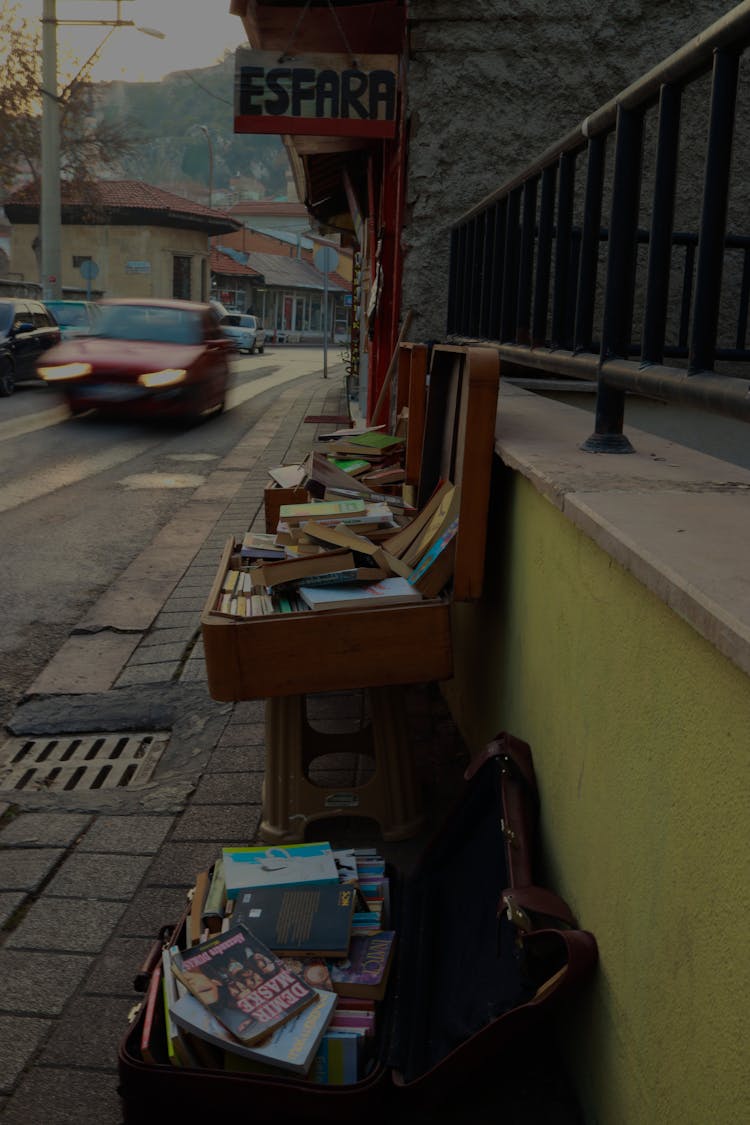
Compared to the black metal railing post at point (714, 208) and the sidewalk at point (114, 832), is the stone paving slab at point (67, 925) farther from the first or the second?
the black metal railing post at point (714, 208)

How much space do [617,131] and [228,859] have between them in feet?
6.42

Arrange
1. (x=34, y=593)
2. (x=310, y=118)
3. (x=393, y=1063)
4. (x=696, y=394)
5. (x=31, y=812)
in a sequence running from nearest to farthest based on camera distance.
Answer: (x=696, y=394) < (x=393, y=1063) < (x=31, y=812) < (x=34, y=593) < (x=310, y=118)

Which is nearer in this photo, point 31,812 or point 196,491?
point 31,812

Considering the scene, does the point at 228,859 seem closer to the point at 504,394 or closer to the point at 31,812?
the point at 31,812

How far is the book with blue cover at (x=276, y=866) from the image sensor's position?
104 inches

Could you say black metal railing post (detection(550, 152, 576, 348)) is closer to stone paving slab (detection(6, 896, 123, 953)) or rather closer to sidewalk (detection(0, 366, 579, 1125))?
sidewalk (detection(0, 366, 579, 1125))

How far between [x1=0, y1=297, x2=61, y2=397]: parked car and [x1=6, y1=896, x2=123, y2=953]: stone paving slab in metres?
18.1

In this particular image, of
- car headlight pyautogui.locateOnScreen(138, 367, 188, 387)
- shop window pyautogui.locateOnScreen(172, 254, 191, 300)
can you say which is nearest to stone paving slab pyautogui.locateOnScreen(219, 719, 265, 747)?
car headlight pyautogui.locateOnScreen(138, 367, 188, 387)

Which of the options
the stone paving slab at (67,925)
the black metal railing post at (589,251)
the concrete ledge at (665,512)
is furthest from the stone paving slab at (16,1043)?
the black metal railing post at (589,251)

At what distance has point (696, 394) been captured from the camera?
198 cm

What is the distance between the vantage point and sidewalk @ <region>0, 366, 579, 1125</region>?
229 centimetres

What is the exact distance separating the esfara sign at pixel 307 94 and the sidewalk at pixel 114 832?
3237mm

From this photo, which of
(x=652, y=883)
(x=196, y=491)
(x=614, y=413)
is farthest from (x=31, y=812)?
(x=196, y=491)

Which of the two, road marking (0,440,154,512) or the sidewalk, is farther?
road marking (0,440,154,512)
